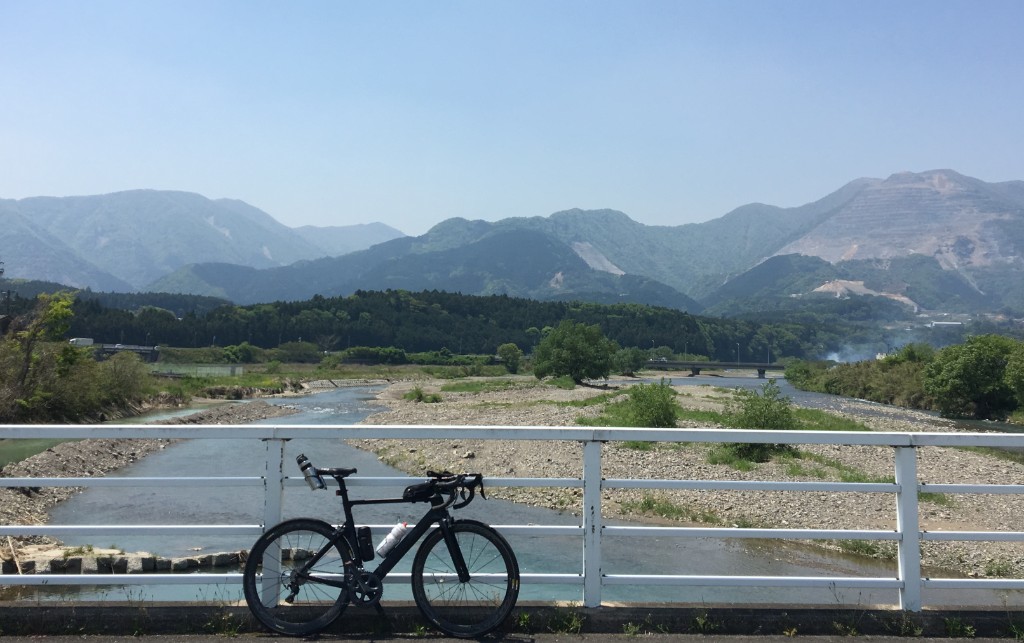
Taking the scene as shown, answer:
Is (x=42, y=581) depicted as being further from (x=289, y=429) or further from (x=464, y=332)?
(x=464, y=332)

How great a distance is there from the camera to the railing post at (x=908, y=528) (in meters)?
6.46

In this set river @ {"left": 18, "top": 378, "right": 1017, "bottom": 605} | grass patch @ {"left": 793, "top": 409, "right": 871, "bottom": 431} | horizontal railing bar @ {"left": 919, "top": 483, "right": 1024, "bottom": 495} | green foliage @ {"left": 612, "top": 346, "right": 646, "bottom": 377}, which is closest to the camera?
horizontal railing bar @ {"left": 919, "top": 483, "right": 1024, "bottom": 495}

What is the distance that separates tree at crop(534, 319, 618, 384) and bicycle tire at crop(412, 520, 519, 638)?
295 feet

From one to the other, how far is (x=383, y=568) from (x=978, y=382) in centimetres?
6812

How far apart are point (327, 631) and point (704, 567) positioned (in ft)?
43.2

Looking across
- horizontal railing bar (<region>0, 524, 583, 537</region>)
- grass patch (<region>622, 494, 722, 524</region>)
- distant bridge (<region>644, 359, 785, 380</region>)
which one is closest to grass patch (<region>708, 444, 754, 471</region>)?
grass patch (<region>622, 494, 722, 524</region>)

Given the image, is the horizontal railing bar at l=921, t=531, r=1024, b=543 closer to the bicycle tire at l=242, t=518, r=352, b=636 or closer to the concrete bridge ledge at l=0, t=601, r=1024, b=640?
the concrete bridge ledge at l=0, t=601, r=1024, b=640

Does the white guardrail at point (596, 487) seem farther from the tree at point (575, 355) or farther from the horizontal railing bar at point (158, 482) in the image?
the tree at point (575, 355)

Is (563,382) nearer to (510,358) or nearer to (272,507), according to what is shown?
(510,358)

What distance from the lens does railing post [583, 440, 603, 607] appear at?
638cm

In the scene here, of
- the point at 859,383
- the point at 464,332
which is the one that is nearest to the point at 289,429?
the point at 859,383

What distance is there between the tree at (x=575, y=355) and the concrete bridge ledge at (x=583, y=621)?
89.3 m

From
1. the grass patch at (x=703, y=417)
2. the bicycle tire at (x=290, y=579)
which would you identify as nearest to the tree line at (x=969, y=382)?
the grass patch at (x=703, y=417)

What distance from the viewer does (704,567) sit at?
57.9ft
